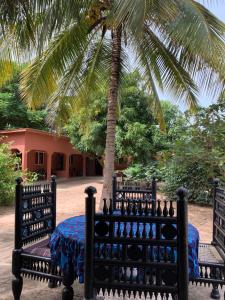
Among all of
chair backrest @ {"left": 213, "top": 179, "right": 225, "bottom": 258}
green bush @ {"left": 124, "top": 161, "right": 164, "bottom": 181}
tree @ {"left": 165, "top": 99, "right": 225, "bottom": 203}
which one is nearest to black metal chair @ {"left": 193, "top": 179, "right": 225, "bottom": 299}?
chair backrest @ {"left": 213, "top": 179, "right": 225, "bottom": 258}

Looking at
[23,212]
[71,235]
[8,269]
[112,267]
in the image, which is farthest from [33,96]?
[112,267]

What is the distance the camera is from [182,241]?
197cm

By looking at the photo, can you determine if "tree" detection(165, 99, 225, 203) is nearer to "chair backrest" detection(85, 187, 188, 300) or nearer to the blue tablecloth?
the blue tablecloth

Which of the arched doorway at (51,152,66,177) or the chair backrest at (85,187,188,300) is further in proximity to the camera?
the arched doorway at (51,152,66,177)

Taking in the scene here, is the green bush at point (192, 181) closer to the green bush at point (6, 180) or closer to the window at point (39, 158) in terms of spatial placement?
the green bush at point (6, 180)

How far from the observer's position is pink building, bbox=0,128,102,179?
17672 millimetres

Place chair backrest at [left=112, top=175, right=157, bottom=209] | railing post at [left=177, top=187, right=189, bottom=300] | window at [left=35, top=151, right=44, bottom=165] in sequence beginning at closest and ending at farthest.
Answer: railing post at [left=177, top=187, right=189, bottom=300]
chair backrest at [left=112, top=175, right=157, bottom=209]
window at [left=35, top=151, right=44, bottom=165]

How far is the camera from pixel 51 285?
3898 millimetres

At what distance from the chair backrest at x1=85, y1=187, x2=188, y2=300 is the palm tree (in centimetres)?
319

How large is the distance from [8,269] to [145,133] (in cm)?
1279

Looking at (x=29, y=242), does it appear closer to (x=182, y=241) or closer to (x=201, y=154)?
(x=182, y=241)

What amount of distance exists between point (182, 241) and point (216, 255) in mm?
1836

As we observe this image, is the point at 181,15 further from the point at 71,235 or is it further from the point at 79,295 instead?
the point at 79,295

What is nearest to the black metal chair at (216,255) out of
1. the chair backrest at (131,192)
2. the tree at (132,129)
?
the chair backrest at (131,192)
